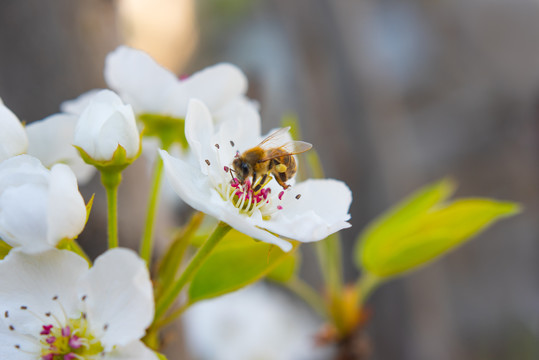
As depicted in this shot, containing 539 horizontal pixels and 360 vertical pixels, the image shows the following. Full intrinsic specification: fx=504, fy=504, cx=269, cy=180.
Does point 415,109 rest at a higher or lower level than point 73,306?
lower

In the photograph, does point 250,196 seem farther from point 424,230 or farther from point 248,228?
point 424,230

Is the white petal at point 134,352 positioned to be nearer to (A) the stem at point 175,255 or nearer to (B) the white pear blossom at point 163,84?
(A) the stem at point 175,255

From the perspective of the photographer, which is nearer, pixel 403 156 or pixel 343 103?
pixel 343 103

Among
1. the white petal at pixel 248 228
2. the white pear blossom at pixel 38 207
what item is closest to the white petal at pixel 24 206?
the white pear blossom at pixel 38 207

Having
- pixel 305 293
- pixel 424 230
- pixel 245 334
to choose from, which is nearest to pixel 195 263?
pixel 424 230

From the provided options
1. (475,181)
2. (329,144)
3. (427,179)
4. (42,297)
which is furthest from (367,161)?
(42,297)

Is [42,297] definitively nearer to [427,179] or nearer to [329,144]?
[329,144]

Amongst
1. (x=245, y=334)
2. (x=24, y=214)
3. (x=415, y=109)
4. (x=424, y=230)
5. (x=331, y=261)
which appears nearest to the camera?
(x=24, y=214)
